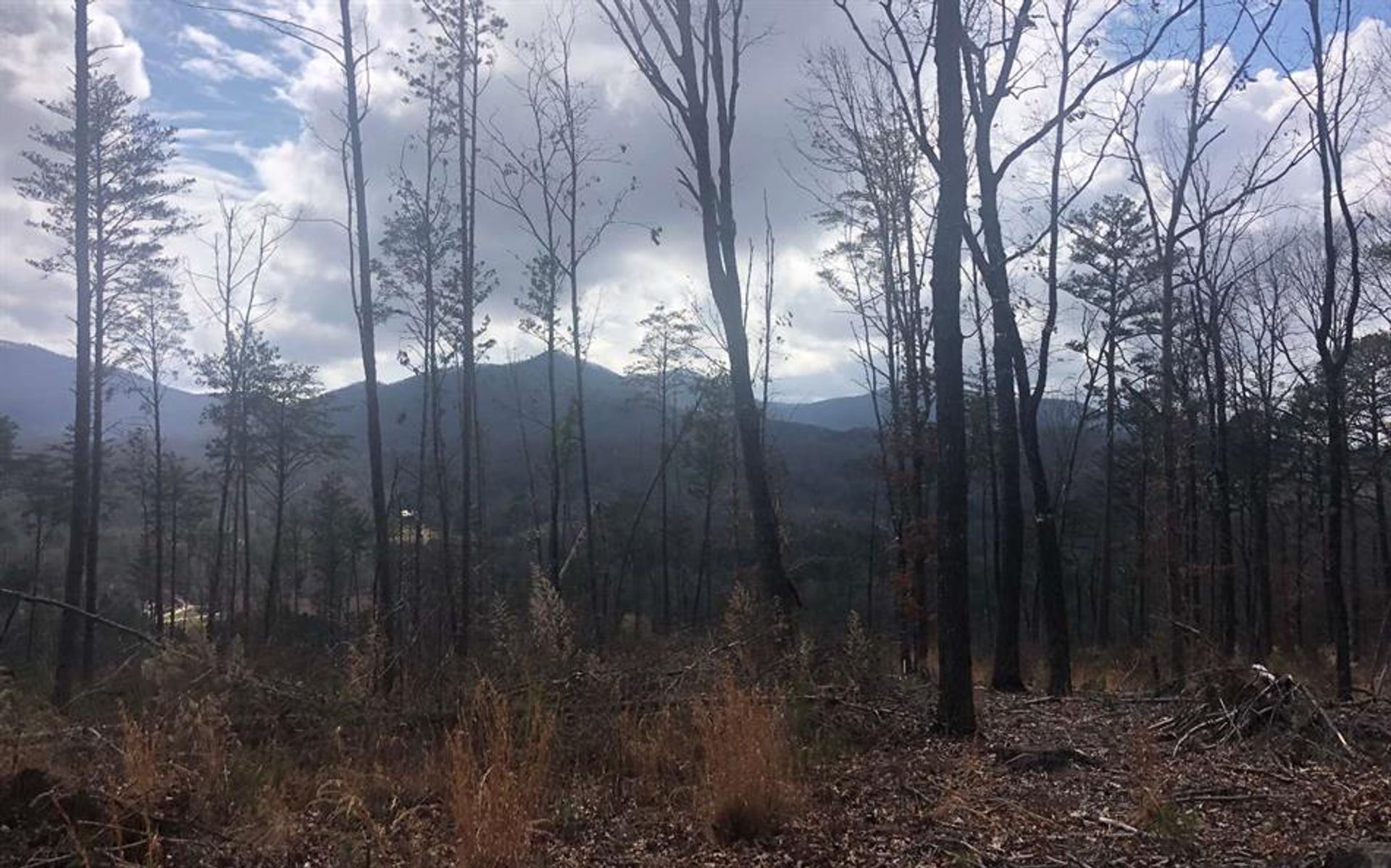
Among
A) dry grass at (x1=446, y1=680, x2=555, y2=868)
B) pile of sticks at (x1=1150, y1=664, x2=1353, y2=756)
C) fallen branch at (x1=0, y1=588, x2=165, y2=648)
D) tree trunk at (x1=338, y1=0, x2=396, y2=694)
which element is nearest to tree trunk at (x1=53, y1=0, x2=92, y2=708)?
tree trunk at (x1=338, y1=0, x2=396, y2=694)

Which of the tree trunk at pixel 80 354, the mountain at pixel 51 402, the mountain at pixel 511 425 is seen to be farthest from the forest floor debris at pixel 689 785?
the mountain at pixel 51 402

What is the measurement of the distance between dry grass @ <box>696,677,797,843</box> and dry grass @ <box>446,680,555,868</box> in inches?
34.3

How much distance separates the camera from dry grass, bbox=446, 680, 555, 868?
4438 millimetres

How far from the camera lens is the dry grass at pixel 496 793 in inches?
175

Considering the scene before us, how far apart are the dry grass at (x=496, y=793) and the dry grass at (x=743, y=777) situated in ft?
2.86

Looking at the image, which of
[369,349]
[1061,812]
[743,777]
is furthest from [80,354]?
[1061,812]

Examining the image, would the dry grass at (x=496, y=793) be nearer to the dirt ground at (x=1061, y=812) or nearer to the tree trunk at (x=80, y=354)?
the dirt ground at (x=1061, y=812)

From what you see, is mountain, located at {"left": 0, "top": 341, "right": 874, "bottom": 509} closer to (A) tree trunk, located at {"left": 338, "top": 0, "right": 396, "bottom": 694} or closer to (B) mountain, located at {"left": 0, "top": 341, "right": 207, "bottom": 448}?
(B) mountain, located at {"left": 0, "top": 341, "right": 207, "bottom": 448}

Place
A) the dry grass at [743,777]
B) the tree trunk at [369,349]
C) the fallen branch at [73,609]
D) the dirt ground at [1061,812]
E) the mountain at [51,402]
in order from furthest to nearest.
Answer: the mountain at [51,402] < the tree trunk at [369,349] < the fallen branch at [73,609] < the dry grass at [743,777] < the dirt ground at [1061,812]

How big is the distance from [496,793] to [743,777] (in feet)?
4.19

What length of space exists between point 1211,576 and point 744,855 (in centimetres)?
2274

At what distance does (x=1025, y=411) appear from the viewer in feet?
46.8

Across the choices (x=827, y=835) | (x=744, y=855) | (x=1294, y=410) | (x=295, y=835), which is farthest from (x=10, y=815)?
(x=1294, y=410)

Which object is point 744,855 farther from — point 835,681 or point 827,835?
point 835,681
